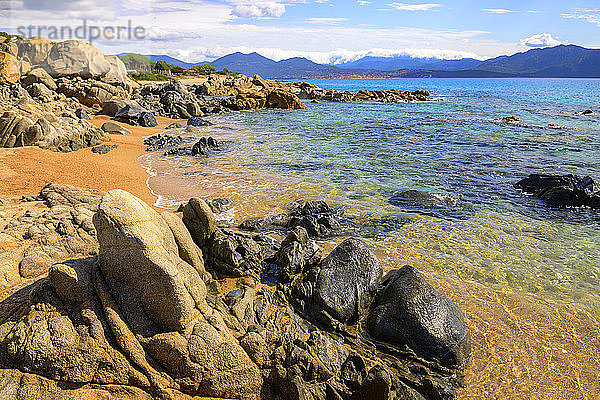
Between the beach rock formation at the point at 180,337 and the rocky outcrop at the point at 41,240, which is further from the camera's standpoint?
the rocky outcrop at the point at 41,240

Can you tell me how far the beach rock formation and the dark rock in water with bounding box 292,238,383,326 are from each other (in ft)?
0.16

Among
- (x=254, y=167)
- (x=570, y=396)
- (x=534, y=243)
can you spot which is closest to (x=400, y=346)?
(x=570, y=396)

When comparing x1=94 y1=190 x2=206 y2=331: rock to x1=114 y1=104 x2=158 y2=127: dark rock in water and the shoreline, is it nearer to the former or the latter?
the shoreline

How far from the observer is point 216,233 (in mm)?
7004

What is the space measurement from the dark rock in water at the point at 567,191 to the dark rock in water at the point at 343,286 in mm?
8494

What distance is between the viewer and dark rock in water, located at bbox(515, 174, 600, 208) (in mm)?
11219

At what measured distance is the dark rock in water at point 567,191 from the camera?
11219 mm

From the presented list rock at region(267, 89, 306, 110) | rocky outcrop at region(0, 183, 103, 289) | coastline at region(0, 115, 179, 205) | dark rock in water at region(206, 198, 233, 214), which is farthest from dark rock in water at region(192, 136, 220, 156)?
rock at region(267, 89, 306, 110)

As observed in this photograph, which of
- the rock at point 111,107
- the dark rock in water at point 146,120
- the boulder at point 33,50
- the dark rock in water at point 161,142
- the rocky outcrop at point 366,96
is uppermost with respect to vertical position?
the boulder at point 33,50

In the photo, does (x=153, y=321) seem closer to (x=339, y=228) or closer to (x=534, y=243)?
(x=339, y=228)

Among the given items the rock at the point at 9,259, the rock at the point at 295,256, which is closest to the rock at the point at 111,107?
the rock at the point at 9,259

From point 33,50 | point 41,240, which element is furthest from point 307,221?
point 33,50

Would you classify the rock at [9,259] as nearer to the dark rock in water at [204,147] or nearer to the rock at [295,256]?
the rock at [295,256]

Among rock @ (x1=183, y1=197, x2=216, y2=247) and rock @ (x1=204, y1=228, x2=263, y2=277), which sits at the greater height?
rock @ (x1=183, y1=197, x2=216, y2=247)
